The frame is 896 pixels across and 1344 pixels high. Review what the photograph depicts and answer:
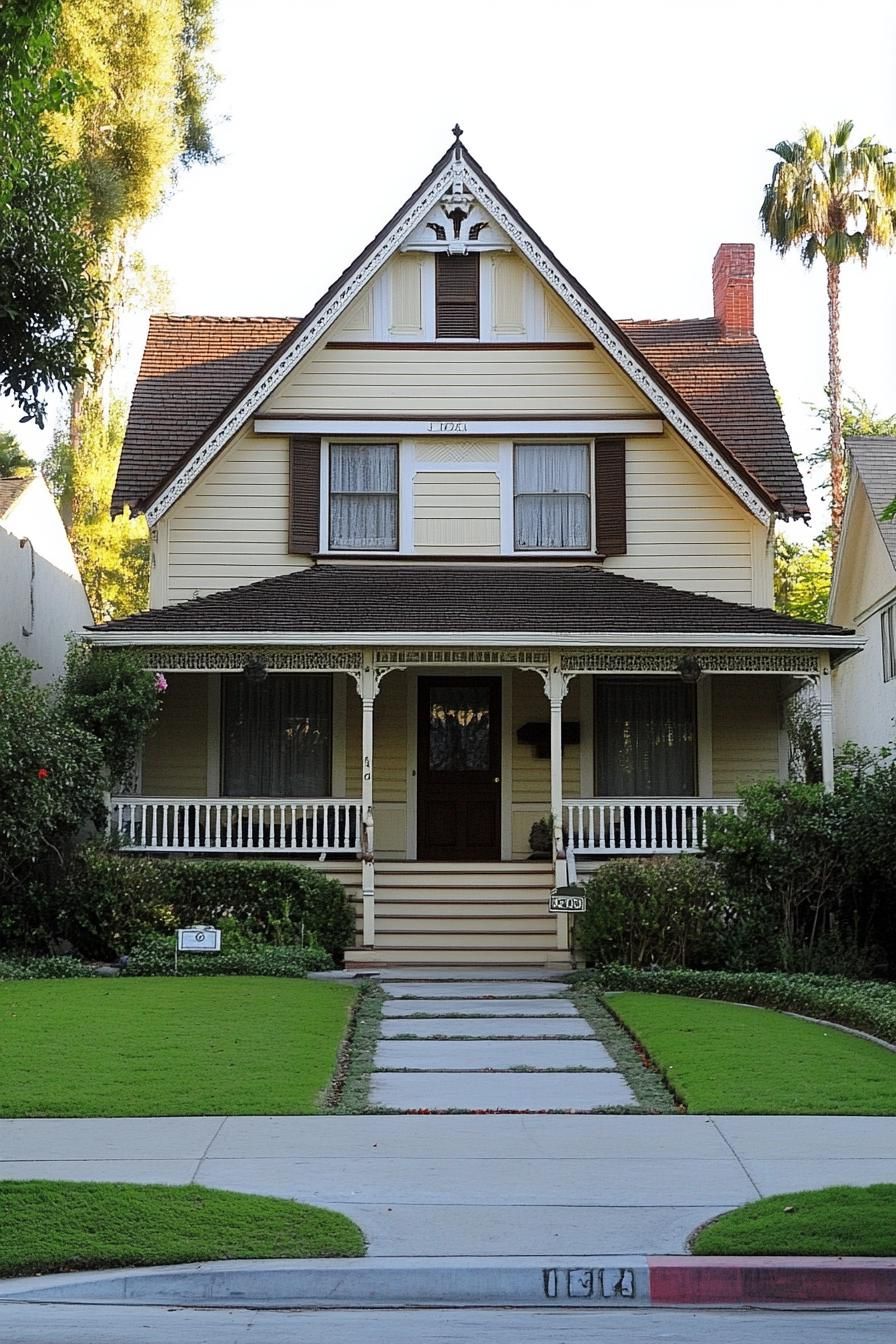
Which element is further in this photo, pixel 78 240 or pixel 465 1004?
pixel 78 240

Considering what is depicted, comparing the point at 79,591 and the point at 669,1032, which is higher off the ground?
the point at 79,591

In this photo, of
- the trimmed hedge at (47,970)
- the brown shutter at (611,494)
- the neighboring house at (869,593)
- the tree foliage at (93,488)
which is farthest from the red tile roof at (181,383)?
the tree foliage at (93,488)

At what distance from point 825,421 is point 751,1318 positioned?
4396 cm

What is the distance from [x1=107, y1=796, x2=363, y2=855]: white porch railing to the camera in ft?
61.5

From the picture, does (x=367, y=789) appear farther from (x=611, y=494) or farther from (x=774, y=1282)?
(x=774, y=1282)

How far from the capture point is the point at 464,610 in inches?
754

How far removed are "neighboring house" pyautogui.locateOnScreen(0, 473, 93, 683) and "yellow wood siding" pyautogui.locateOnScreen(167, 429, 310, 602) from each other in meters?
2.05

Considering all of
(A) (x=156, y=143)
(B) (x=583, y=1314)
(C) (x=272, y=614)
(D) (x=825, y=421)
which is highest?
(A) (x=156, y=143)

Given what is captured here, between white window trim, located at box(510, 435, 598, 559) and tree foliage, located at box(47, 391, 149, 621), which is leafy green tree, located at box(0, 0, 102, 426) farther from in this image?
tree foliage, located at box(47, 391, 149, 621)

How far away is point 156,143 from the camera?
3684cm

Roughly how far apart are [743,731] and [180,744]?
7155 millimetres

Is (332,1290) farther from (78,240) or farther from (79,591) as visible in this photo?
(79,591)

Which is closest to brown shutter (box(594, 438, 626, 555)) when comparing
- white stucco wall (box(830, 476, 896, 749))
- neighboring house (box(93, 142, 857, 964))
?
neighboring house (box(93, 142, 857, 964))

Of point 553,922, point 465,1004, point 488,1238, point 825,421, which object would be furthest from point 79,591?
point 825,421
